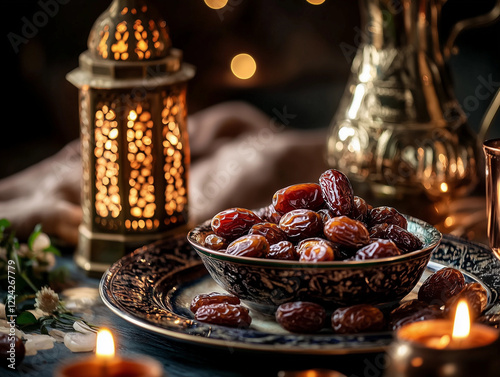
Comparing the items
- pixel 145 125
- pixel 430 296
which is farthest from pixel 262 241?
pixel 145 125

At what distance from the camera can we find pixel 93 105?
36.7 inches

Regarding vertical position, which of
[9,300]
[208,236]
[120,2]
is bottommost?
[9,300]

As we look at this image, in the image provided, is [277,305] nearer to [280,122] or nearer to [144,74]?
[144,74]

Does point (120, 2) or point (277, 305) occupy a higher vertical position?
point (120, 2)

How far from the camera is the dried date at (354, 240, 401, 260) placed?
0.67m

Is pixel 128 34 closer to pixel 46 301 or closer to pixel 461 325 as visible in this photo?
pixel 46 301

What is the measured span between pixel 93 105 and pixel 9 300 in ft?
0.89

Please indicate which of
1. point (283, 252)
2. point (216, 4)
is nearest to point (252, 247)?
point (283, 252)

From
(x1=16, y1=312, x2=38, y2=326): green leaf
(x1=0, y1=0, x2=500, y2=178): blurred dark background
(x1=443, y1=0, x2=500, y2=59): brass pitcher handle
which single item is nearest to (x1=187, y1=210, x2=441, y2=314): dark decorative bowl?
(x1=16, y1=312, x2=38, y2=326): green leaf

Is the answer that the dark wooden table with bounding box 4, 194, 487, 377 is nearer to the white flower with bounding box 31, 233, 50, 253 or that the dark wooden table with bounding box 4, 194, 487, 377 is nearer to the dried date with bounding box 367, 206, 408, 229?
the dried date with bounding box 367, 206, 408, 229

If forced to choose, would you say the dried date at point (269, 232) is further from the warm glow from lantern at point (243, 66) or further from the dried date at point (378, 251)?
the warm glow from lantern at point (243, 66)

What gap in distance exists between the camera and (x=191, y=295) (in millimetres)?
818

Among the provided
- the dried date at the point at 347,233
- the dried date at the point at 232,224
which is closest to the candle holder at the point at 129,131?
the dried date at the point at 232,224

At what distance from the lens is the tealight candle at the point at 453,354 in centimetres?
47
